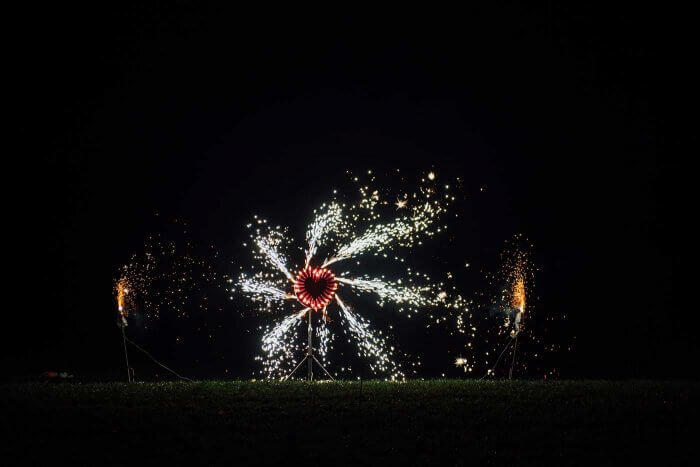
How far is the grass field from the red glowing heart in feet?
8.81

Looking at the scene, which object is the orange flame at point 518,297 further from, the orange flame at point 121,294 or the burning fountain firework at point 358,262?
the orange flame at point 121,294

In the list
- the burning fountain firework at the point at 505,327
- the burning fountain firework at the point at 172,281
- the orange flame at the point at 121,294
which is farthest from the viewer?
the burning fountain firework at the point at 172,281

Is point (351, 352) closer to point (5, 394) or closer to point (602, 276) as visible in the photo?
point (602, 276)

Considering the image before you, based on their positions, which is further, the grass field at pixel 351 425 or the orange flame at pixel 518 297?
the orange flame at pixel 518 297

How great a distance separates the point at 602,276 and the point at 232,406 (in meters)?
16.6

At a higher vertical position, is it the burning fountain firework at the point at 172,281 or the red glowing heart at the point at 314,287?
the burning fountain firework at the point at 172,281

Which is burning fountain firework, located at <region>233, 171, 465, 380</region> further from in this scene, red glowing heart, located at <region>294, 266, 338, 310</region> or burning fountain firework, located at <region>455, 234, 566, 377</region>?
red glowing heart, located at <region>294, 266, 338, 310</region>

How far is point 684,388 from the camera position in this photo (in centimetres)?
1271

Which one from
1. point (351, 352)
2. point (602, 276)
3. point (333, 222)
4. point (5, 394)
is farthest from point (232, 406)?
point (602, 276)

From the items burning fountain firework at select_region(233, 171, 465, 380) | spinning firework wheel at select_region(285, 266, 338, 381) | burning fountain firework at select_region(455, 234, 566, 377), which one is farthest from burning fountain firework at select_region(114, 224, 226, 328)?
spinning firework wheel at select_region(285, 266, 338, 381)

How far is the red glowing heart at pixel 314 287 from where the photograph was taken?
15133mm

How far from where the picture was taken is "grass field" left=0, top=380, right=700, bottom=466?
8734 mm

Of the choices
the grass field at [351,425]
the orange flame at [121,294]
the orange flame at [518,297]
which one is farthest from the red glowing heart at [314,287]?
the orange flame at [518,297]

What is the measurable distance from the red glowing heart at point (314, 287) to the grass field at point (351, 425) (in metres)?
2.69
